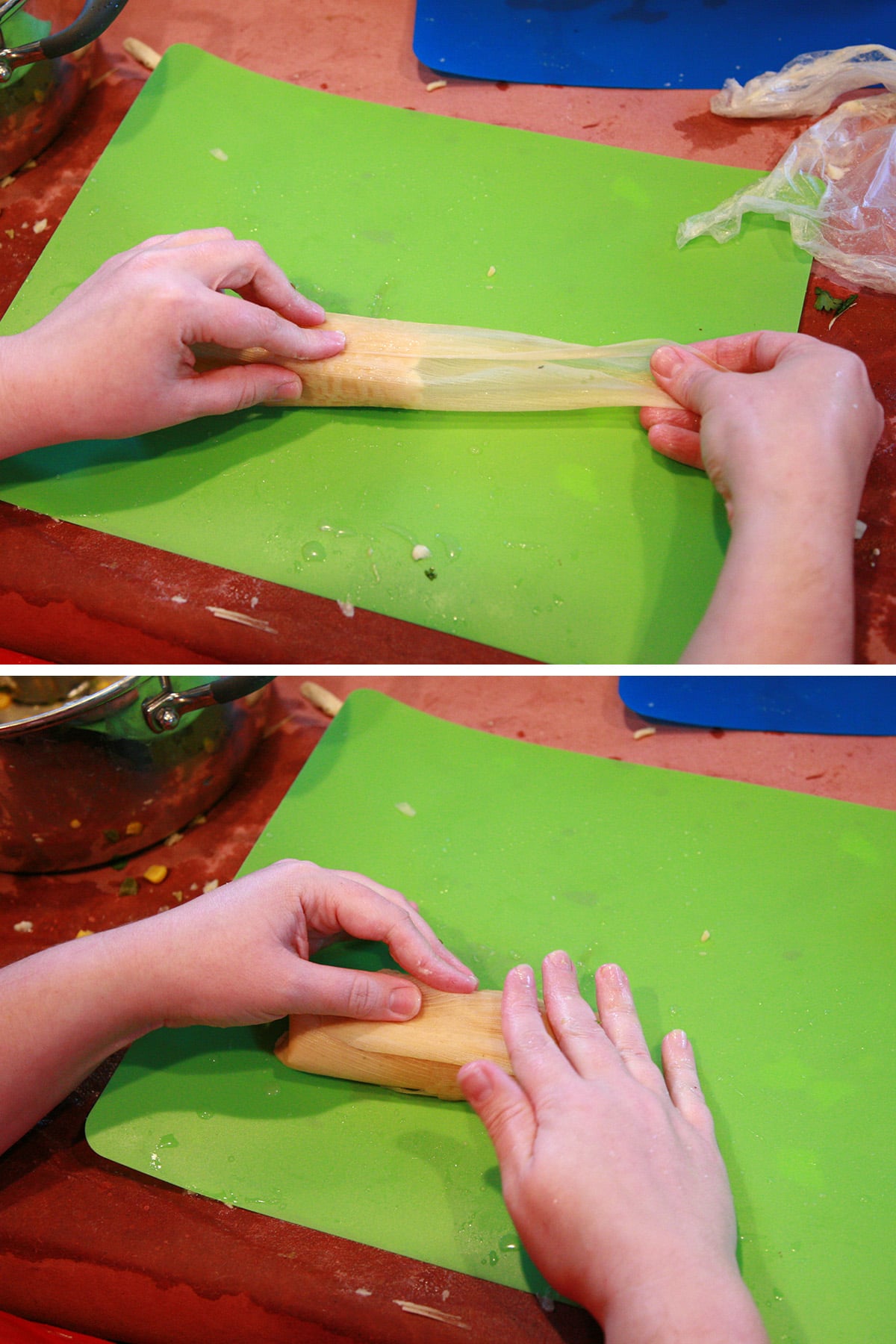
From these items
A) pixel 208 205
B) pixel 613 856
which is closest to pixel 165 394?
pixel 208 205

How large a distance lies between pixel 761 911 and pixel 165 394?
32.6 inches

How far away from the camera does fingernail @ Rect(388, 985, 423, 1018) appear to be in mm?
918

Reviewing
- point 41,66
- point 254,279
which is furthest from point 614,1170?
point 41,66

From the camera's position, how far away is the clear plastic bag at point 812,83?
4.02 feet

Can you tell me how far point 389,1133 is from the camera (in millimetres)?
928

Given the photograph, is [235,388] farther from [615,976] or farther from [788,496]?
[615,976]

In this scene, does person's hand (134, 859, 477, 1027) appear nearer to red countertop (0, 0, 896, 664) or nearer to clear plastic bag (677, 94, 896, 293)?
red countertop (0, 0, 896, 664)

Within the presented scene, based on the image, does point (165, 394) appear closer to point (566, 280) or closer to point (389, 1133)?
point (566, 280)

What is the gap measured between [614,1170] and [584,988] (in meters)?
0.22

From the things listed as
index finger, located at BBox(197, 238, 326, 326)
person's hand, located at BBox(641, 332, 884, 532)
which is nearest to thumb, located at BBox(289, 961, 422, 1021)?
person's hand, located at BBox(641, 332, 884, 532)

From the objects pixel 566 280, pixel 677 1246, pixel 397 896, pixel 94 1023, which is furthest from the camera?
pixel 566 280

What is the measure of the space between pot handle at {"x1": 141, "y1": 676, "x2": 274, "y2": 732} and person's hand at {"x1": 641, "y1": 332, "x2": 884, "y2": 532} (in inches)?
20.8

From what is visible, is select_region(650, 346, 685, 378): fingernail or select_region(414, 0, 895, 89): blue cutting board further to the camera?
select_region(414, 0, 895, 89): blue cutting board

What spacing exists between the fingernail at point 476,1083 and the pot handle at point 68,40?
121 centimetres
